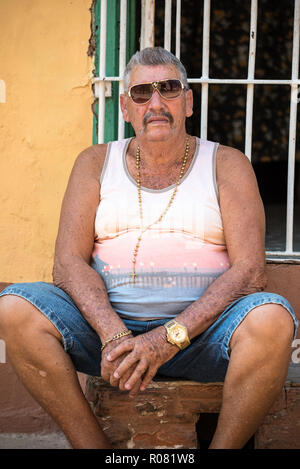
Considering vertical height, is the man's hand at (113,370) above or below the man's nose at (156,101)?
below

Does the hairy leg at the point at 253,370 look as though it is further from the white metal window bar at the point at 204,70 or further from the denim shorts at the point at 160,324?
the white metal window bar at the point at 204,70

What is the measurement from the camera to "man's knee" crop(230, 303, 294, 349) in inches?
73.9

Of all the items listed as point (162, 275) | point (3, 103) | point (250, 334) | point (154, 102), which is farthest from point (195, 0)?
point (250, 334)

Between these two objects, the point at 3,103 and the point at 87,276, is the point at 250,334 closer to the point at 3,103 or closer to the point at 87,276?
the point at 87,276

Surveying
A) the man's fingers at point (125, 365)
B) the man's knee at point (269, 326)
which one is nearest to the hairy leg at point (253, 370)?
the man's knee at point (269, 326)

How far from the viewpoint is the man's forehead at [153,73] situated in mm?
2369

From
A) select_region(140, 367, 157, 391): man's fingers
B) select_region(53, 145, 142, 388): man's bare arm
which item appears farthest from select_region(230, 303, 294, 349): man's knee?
select_region(53, 145, 142, 388): man's bare arm

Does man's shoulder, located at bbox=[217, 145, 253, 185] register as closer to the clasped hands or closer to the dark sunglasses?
the dark sunglasses

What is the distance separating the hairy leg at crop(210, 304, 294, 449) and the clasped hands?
234 millimetres

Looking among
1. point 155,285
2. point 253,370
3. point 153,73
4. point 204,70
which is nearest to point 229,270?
point 155,285

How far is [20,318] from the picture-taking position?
199 cm

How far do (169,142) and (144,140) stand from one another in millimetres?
102
